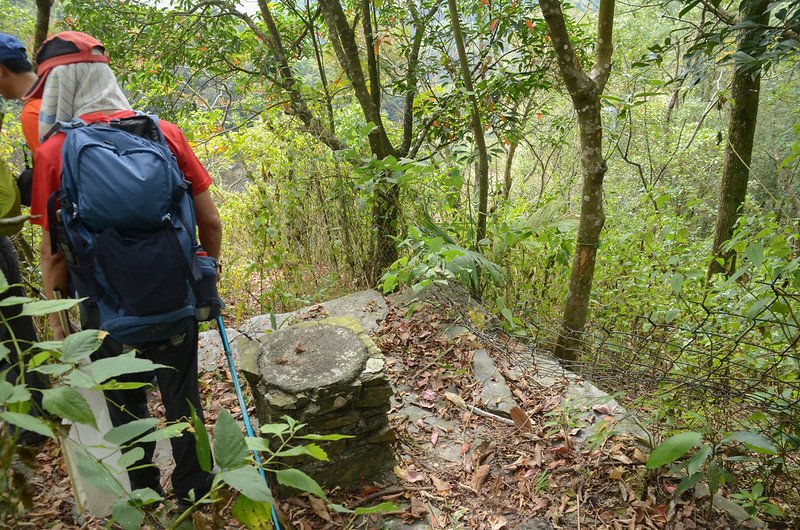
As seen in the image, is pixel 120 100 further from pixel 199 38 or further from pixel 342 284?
pixel 199 38

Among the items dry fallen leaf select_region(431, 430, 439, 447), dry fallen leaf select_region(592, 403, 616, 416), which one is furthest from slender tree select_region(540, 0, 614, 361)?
dry fallen leaf select_region(431, 430, 439, 447)

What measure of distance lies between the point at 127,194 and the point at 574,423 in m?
2.60

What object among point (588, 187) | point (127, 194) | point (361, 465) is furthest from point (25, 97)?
point (588, 187)

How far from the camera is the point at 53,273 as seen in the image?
6.86 ft

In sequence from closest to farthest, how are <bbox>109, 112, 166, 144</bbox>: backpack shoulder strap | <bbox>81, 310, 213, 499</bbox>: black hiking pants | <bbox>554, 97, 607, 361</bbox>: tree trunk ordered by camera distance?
<bbox>109, 112, 166, 144</bbox>: backpack shoulder strap < <bbox>81, 310, 213, 499</bbox>: black hiking pants < <bbox>554, 97, 607, 361</bbox>: tree trunk

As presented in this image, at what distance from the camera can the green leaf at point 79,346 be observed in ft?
2.69

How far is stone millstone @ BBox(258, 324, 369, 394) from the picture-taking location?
8.24 feet

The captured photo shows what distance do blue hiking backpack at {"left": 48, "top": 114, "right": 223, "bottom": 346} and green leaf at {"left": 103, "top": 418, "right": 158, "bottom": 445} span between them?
3.90ft

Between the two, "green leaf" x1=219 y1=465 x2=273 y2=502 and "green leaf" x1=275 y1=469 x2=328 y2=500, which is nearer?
"green leaf" x1=219 y1=465 x2=273 y2=502

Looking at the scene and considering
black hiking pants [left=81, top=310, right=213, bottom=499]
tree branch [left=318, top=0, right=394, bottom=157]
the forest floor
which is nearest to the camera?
black hiking pants [left=81, top=310, right=213, bottom=499]

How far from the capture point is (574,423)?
116 inches

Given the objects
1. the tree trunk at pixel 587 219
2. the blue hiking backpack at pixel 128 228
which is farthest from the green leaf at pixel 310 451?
the tree trunk at pixel 587 219

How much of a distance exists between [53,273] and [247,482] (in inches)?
69.7

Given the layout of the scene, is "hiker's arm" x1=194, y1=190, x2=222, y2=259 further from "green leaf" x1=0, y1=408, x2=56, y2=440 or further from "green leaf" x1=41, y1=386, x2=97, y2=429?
"green leaf" x1=0, y1=408, x2=56, y2=440
